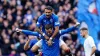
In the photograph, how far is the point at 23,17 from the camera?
2112cm

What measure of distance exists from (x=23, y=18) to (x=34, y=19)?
0.61 m

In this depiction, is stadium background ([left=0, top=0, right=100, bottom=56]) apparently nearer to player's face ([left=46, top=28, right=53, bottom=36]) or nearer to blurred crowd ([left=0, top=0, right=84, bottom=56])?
blurred crowd ([left=0, top=0, right=84, bottom=56])

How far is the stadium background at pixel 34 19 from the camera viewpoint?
1866 cm

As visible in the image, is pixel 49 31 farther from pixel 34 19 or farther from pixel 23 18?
pixel 23 18

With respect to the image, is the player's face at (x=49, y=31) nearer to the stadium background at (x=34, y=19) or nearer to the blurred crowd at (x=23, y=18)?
the stadium background at (x=34, y=19)

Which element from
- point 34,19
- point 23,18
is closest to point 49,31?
point 34,19

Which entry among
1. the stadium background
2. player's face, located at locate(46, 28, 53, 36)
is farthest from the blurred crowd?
player's face, located at locate(46, 28, 53, 36)

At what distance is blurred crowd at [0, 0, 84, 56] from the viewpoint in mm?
19422

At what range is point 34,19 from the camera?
20.6 meters

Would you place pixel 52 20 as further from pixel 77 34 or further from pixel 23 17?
pixel 23 17

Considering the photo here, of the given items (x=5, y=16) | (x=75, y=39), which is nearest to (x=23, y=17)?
(x=5, y=16)

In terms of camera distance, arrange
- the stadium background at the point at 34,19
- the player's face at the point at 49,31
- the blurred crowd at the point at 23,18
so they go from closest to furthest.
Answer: the player's face at the point at 49,31
the stadium background at the point at 34,19
the blurred crowd at the point at 23,18

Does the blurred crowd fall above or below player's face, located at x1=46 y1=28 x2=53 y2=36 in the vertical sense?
below

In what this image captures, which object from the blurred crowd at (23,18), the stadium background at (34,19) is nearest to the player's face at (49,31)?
the stadium background at (34,19)
